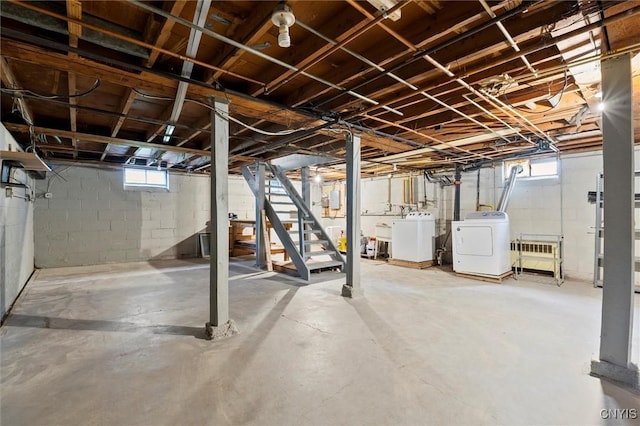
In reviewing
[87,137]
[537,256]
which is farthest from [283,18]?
[537,256]

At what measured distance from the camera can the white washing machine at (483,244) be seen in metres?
4.79

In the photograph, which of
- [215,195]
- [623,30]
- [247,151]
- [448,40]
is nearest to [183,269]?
[247,151]

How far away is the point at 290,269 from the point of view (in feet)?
17.4

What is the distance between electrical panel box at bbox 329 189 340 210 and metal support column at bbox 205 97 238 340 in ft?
Result: 21.0

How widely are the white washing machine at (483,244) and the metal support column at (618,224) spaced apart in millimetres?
2930

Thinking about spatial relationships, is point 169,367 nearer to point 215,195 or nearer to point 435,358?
point 215,195

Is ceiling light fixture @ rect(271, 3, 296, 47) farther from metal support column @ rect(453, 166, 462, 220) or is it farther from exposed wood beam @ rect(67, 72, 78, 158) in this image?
metal support column @ rect(453, 166, 462, 220)

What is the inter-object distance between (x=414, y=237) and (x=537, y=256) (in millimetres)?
2072

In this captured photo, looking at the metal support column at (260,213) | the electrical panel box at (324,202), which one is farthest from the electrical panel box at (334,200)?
the metal support column at (260,213)

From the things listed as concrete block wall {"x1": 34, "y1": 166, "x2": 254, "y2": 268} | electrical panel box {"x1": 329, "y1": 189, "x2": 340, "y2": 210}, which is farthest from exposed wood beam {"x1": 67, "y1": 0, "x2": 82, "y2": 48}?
electrical panel box {"x1": 329, "y1": 189, "x2": 340, "y2": 210}

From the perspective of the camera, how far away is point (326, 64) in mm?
2498

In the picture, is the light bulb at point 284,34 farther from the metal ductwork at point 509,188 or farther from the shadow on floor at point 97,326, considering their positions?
the metal ductwork at point 509,188

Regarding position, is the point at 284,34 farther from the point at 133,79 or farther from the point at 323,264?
the point at 323,264

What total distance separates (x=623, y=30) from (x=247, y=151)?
4.57m
